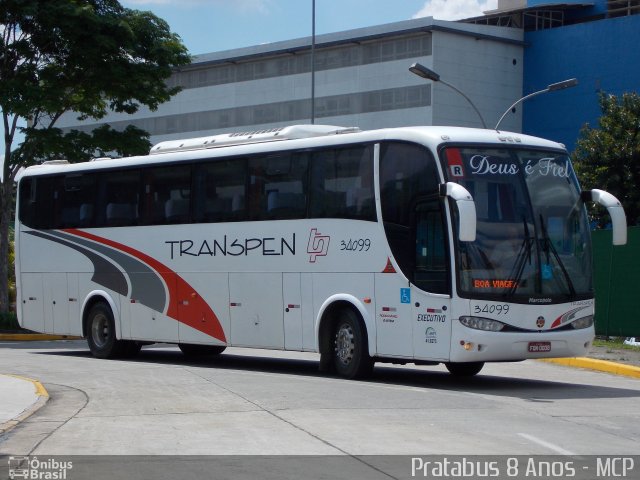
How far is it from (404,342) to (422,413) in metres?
3.43

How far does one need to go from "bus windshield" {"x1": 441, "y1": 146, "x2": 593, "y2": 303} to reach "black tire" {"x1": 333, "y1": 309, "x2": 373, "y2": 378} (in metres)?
2.19

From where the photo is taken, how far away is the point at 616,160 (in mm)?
40750

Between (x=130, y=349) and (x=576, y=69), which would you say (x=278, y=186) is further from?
(x=576, y=69)

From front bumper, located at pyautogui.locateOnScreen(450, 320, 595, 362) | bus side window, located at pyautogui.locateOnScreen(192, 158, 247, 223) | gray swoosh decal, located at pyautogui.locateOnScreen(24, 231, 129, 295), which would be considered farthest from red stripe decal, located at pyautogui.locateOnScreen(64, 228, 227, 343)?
front bumper, located at pyautogui.locateOnScreen(450, 320, 595, 362)

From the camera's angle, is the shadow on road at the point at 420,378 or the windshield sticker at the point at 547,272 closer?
the shadow on road at the point at 420,378

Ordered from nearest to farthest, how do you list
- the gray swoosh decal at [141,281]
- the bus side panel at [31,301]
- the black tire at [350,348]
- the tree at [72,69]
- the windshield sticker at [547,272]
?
the windshield sticker at [547,272] < the black tire at [350,348] < the gray swoosh decal at [141,281] < the bus side panel at [31,301] < the tree at [72,69]

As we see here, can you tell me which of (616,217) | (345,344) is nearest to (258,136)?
(345,344)

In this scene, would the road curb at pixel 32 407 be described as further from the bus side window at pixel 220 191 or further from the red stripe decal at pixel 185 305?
the bus side window at pixel 220 191

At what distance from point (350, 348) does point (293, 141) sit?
3.57m

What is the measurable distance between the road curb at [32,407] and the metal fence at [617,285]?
13.2m

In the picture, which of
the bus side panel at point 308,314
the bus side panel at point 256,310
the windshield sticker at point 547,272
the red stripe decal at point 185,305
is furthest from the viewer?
the red stripe decal at point 185,305

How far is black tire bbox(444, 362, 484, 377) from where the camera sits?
1761cm

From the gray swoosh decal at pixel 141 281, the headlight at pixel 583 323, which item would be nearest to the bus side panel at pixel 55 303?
the gray swoosh decal at pixel 141 281

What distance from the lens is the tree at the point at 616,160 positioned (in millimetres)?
40375
